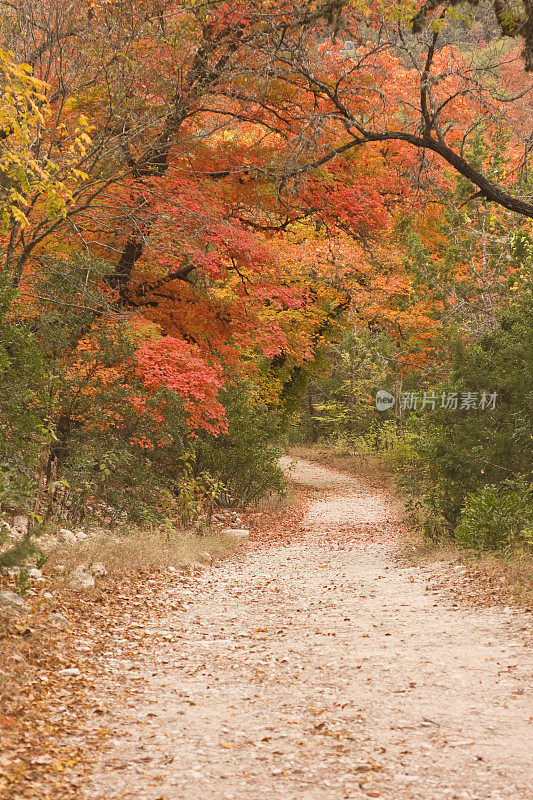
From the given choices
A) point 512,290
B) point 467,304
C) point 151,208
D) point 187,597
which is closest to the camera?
point 187,597

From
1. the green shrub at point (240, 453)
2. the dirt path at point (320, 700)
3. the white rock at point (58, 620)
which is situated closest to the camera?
the dirt path at point (320, 700)

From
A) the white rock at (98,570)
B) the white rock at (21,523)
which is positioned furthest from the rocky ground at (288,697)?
the white rock at (21,523)

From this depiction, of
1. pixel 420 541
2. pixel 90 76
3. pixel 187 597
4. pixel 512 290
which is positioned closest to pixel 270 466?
pixel 420 541

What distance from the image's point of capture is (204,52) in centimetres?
1063

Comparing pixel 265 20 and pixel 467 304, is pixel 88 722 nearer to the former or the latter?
pixel 265 20

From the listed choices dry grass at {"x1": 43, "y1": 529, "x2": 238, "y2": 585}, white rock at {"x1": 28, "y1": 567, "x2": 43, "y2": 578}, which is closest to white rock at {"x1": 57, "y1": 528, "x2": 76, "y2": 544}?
dry grass at {"x1": 43, "y1": 529, "x2": 238, "y2": 585}

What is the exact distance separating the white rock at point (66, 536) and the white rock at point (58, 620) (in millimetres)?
2024

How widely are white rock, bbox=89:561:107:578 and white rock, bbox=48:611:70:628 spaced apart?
141 centimetres

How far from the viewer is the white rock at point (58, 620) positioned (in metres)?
6.12

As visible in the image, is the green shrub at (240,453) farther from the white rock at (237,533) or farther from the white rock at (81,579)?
the white rock at (81,579)

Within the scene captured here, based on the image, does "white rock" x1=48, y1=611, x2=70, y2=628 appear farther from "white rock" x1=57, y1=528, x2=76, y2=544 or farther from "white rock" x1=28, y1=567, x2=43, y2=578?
"white rock" x1=57, y1=528, x2=76, y2=544

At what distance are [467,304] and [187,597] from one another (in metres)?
11.0

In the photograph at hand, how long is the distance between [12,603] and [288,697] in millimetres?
2383

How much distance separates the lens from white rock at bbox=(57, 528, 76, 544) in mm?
8281
